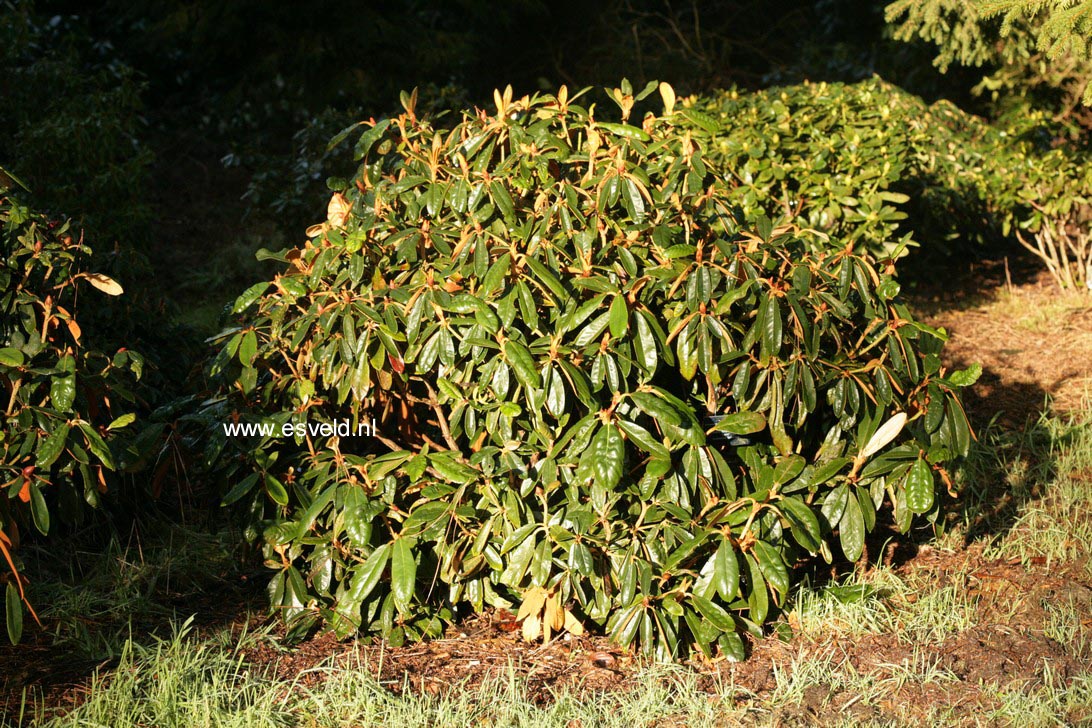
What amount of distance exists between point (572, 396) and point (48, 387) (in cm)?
156

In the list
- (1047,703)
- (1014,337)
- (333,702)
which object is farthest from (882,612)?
(1014,337)

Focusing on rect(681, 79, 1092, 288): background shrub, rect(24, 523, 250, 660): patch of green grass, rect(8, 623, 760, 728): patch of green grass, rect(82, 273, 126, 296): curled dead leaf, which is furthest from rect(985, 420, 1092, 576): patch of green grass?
rect(82, 273, 126, 296): curled dead leaf

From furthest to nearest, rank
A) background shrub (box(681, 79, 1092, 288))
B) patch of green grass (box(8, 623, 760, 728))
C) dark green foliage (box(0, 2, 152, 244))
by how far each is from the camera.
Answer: dark green foliage (box(0, 2, 152, 244)), background shrub (box(681, 79, 1092, 288)), patch of green grass (box(8, 623, 760, 728))

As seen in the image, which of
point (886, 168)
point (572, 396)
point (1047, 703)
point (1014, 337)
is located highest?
point (886, 168)

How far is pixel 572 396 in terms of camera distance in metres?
2.88

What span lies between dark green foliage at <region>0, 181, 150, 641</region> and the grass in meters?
0.36

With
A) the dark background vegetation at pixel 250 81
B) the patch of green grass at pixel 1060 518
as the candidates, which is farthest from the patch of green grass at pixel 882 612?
the dark background vegetation at pixel 250 81

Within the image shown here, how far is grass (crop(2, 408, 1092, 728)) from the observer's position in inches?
105

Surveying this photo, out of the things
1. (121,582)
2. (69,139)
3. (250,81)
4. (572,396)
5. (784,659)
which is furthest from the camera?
(250,81)

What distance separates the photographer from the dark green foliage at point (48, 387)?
277cm

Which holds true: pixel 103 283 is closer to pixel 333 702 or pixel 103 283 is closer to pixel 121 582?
pixel 121 582

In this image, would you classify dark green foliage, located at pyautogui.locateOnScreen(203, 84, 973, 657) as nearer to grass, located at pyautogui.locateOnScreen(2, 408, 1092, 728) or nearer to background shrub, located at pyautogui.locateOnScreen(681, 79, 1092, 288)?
grass, located at pyautogui.locateOnScreen(2, 408, 1092, 728)

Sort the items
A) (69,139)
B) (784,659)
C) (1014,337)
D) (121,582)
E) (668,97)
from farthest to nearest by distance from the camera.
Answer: (69,139) < (1014,337) < (121,582) < (668,97) < (784,659)

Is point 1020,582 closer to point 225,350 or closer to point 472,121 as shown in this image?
point 472,121
